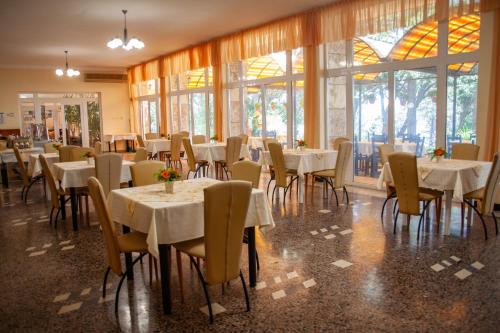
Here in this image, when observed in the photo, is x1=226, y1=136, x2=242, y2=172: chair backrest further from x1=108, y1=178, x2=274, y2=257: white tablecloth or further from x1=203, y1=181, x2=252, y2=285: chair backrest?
x1=203, y1=181, x2=252, y2=285: chair backrest

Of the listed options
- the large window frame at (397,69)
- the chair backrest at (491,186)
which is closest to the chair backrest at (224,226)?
the chair backrest at (491,186)

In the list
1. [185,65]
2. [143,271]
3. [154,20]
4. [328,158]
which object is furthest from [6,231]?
[185,65]

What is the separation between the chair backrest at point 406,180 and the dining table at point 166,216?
192 centimetres

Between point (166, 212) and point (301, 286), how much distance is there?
130 cm

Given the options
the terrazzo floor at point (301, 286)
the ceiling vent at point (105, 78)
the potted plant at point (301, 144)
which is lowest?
the terrazzo floor at point (301, 286)

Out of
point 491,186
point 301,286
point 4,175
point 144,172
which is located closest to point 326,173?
point 491,186

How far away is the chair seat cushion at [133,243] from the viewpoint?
3117mm

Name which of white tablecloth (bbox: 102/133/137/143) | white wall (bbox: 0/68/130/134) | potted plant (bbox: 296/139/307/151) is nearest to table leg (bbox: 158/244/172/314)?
potted plant (bbox: 296/139/307/151)

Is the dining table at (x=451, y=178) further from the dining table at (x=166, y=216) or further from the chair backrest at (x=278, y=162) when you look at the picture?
the dining table at (x=166, y=216)

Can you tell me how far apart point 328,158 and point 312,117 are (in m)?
1.99

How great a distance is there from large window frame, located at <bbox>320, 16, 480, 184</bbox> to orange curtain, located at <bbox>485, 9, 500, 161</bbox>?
0.97ft

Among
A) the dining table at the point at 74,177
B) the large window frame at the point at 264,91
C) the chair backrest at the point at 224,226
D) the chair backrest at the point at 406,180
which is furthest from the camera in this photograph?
the large window frame at the point at 264,91

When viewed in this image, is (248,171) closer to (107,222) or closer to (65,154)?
(107,222)

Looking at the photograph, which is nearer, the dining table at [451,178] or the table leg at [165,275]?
the table leg at [165,275]
